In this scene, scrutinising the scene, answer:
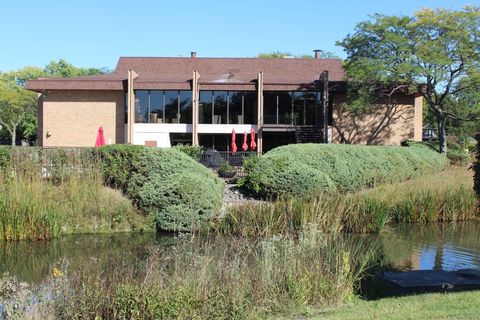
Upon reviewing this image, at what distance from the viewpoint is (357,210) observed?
1583 centimetres

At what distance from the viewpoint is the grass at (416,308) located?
6.33m

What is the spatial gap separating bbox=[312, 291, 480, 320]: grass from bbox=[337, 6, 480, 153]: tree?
28.9 m

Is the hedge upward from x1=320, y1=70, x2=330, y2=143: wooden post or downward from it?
downward

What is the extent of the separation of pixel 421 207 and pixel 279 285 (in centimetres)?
1195

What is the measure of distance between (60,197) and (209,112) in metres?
25.4

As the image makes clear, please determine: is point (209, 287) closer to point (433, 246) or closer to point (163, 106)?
point (433, 246)

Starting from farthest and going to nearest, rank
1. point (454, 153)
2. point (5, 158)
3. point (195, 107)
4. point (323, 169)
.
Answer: point (195, 107) → point (454, 153) → point (323, 169) → point (5, 158)

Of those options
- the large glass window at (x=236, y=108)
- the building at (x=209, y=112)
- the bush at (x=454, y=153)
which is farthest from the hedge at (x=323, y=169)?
the large glass window at (x=236, y=108)

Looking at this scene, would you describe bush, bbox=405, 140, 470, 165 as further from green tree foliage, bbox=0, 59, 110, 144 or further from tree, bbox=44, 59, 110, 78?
tree, bbox=44, 59, 110, 78

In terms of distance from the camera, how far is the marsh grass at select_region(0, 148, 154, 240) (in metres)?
14.5

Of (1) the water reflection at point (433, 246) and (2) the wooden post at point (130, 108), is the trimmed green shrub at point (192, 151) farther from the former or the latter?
(2) the wooden post at point (130, 108)

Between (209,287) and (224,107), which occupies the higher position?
(224,107)

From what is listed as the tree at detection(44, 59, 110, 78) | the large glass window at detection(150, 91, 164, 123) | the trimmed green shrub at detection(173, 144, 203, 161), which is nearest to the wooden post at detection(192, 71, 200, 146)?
the large glass window at detection(150, 91, 164, 123)

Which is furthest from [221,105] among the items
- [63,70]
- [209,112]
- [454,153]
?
[63,70]
